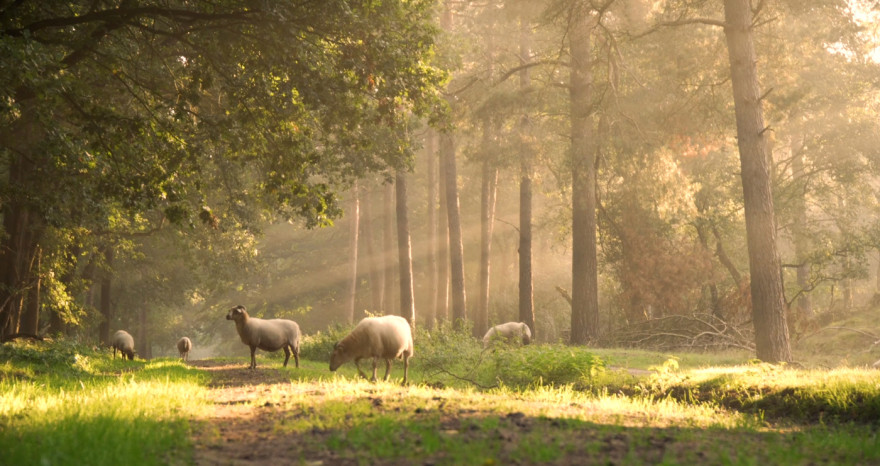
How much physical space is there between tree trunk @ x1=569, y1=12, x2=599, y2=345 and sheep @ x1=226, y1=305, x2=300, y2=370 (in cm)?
1054

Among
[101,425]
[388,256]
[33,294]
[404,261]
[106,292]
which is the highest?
[388,256]

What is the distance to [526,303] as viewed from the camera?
32531mm

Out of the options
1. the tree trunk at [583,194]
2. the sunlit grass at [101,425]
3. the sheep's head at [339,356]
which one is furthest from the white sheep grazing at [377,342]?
the tree trunk at [583,194]

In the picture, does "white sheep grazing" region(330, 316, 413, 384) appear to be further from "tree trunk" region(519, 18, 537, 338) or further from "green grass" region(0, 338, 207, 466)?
"tree trunk" region(519, 18, 537, 338)

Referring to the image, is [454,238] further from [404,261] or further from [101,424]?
[101,424]

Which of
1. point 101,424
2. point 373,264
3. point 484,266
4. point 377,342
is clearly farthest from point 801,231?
point 101,424

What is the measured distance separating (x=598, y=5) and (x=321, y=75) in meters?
9.77

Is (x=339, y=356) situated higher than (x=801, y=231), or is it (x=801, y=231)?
(x=801, y=231)

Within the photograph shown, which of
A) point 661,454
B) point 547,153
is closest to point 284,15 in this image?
point 661,454

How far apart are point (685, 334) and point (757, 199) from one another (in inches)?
452

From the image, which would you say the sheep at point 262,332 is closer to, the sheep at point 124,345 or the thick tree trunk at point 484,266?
the sheep at point 124,345

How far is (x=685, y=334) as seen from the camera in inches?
1081

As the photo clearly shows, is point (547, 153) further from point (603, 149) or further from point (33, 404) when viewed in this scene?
point (33, 404)

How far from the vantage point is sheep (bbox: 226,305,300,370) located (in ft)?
64.2
